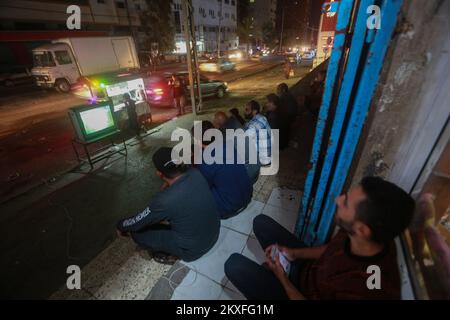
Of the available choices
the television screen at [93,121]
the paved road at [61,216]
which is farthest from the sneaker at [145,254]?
the television screen at [93,121]

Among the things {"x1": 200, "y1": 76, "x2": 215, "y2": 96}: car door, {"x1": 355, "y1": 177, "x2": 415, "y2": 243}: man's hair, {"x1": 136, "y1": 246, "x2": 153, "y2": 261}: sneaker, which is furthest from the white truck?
{"x1": 355, "y1": 177, "x2": 415, "y2": 243}: man's hair

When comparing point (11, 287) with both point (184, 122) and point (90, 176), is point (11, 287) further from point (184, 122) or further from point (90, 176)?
point (184, 122)

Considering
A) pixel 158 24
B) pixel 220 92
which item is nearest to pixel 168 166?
pixel 220 92

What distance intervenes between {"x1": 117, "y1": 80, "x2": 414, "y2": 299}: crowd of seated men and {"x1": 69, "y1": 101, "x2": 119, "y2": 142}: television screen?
3259 millimetres

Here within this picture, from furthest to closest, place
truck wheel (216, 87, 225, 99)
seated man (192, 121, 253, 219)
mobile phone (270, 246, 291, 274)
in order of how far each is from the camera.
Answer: truck wheel (216, 87, 225, 99)
seated man (192, 121, 253, 219)
mobile phone (270, 246, 291, 274)

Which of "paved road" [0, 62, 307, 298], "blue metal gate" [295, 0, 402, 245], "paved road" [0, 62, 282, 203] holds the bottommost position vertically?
"paved road" [0, 62, 282, 203]

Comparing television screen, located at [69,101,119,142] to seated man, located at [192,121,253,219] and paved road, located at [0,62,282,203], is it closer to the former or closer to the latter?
paved road, located at [0,62,282,203]

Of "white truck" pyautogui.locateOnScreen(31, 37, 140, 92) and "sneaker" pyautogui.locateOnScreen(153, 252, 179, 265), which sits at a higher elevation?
"white truck" pyautogui.locateOnScreen(31, 37, 140, 92)

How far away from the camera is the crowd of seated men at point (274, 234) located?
132 cm

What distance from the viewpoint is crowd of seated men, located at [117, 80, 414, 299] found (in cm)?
132

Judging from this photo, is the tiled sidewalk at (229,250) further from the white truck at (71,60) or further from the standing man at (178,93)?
the white truck at (71,60)

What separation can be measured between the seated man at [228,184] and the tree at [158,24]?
1372 inches

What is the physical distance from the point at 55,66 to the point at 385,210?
1977cm

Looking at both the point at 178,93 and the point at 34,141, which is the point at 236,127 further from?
the point at 34,141
